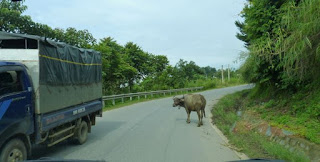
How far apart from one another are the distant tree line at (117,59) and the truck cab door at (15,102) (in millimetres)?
10460

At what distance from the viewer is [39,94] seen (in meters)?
6.53

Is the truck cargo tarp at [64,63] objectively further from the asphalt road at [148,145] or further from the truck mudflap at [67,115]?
the asphalt road at [148,145]

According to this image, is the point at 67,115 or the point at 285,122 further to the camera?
the point at 285,122

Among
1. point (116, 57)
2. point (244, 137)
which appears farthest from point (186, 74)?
point (244, 137)

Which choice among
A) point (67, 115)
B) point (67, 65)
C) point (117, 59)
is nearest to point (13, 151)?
point (67, 115)

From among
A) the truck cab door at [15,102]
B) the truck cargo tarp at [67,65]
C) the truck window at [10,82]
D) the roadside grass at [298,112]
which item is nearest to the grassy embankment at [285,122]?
the roadside grass at [298,112]

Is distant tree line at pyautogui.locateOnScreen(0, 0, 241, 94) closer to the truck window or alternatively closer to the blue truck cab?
the blue truck cab

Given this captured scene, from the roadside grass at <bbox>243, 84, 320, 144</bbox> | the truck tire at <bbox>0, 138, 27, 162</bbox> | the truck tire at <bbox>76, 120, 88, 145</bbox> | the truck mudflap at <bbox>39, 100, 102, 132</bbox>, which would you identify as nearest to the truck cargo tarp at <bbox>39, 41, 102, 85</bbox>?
the truck mudflap at <bbox>39, 100, 102, 132</bbox>

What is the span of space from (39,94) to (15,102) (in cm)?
76

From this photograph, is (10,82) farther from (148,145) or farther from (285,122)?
(285,122)

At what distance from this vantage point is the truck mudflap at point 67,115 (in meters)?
6.70

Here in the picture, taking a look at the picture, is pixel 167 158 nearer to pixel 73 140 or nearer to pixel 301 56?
pixel 73 140

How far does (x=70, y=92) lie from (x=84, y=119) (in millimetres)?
1543

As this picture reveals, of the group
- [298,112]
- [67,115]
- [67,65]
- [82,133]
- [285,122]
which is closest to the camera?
[67,115]
